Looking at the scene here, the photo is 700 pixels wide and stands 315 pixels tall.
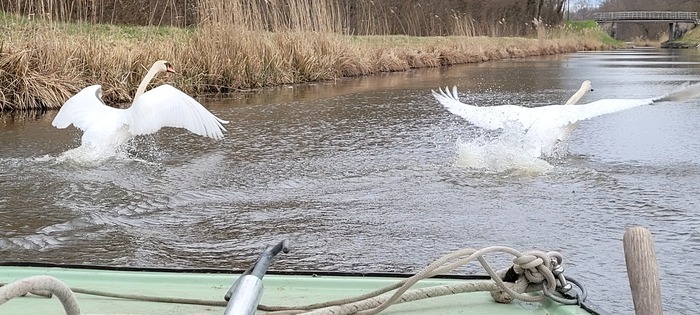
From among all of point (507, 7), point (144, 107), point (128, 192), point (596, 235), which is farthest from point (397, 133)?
point (507, 7)

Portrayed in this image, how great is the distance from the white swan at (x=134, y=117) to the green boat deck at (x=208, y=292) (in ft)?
11.6

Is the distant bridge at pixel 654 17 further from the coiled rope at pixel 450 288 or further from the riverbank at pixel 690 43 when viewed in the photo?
the coiled rope at pixel 450 288

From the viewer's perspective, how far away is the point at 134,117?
233 inches

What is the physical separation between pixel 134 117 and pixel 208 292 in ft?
12.9

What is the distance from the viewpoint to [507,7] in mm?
38656

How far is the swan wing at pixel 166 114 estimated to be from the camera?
591 cm

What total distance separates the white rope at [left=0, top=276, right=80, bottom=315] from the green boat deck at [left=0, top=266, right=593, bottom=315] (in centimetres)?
52

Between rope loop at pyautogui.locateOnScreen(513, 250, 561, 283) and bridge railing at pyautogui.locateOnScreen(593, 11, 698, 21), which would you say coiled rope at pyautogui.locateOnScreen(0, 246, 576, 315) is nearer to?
rope loop at pyautogui.locateOnScreen(513, 250, 561, 283)

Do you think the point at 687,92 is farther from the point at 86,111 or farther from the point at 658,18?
the point at 658,18

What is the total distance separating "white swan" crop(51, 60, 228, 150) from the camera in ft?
19.4

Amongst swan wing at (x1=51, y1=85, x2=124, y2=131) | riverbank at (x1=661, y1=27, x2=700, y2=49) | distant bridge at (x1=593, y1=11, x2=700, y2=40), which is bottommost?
riverbank at (x1=661, y1=27, x2=700, y2=49)

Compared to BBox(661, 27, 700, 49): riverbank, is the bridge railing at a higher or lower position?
higher

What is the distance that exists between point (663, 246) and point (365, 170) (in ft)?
7.60

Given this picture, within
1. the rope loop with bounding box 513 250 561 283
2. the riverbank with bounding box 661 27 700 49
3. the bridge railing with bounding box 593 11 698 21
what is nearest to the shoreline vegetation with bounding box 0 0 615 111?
the rope loop with bounding box 513 250 561 283
